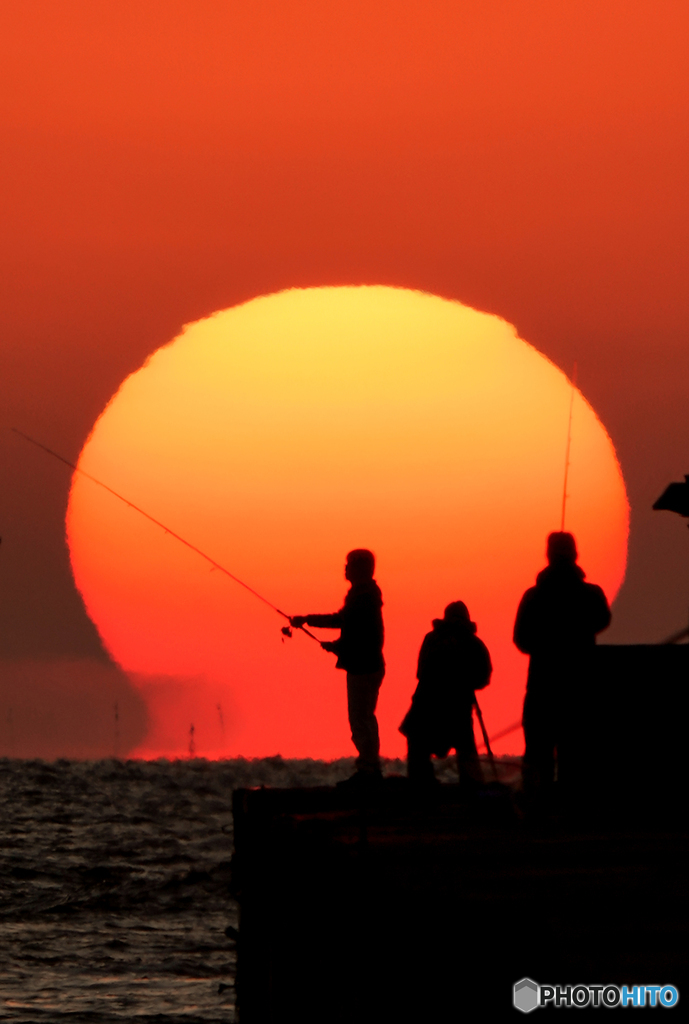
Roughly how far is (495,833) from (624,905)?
2.80m

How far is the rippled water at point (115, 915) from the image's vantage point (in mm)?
20578

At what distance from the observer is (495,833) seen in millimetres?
8781

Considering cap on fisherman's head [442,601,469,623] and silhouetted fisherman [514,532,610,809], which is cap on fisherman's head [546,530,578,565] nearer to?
silhouetted fisherman [514,532,610,809]

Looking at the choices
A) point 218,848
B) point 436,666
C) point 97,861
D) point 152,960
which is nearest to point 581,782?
point 436,666

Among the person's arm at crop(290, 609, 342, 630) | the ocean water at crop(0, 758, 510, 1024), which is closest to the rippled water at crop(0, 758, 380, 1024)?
the ocean water at crop(0, 758, 510, 1024)

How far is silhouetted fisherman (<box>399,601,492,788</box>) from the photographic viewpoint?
A: 1169 cm

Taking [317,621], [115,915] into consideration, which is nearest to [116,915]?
[115,915]

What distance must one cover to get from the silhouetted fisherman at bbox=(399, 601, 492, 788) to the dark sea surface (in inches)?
259

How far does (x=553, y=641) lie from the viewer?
428 inches

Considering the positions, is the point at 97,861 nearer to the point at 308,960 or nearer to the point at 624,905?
the point at 308,960

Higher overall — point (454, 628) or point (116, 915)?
point (454, 628)

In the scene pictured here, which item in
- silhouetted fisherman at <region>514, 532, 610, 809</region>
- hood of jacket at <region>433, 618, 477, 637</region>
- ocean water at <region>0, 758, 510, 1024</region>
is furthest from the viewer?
ocean water at <region>0, 758, 510, 1024</region>

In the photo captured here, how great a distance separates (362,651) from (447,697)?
0.90 metres

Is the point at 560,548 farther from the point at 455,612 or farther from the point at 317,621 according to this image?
the point at 317,621
